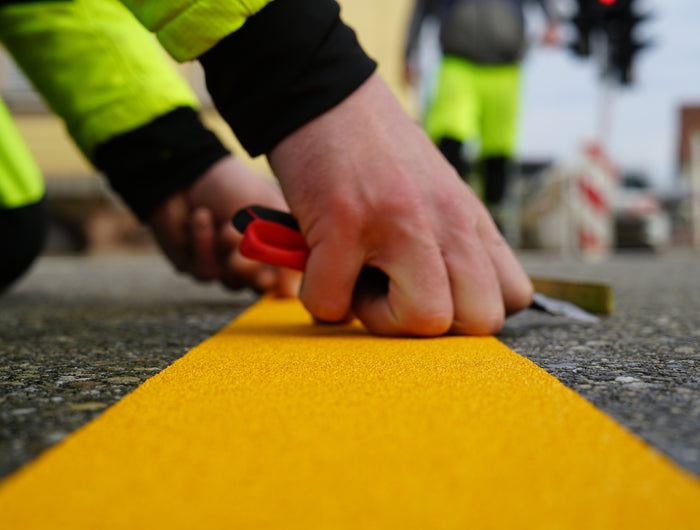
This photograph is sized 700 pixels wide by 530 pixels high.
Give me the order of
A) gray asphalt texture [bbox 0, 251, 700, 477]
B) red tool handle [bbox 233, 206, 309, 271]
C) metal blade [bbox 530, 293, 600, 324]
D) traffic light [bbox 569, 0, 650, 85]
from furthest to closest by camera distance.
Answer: traffic light [bbox 569, 0, 650, 85], metal blade [bbox 530, 293, 600, 324], red tool handle [bbox 233, 206, 309, 271], gray asphalt texture [bbox 0, 251, 700, 477]

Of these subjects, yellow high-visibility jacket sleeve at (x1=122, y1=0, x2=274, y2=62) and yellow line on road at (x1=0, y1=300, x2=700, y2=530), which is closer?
yellow line on road at (x1=0, y1=300, x2=700, y2=530)

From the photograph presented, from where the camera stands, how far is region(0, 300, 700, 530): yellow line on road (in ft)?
1.52

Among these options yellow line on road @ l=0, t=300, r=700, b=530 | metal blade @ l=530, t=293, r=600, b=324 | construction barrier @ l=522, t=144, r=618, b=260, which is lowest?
construction barrier @ l=522, t=144, r=618, b=260

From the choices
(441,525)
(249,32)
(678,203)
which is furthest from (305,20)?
(678,203)

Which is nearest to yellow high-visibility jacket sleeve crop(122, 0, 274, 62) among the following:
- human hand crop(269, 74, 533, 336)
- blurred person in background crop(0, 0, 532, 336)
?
blurred person in background crop(0, 0, 532, 336)

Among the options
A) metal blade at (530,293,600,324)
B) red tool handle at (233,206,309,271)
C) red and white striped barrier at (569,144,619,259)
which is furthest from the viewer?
red and white striped barrier at (569,144,619,259)

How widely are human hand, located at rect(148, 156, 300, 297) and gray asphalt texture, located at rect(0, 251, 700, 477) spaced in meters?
0.12

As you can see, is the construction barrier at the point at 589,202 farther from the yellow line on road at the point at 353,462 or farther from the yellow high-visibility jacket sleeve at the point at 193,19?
the yellow line on road at the point at 353,462

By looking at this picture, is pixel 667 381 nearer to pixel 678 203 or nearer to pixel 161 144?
pixel 161 144

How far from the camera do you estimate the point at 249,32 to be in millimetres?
1072

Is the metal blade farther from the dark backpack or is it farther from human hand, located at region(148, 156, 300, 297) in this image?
the dark backpack

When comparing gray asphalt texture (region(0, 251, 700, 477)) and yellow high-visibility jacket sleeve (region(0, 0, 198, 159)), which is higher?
yellow high-visibility jacket sleeve (region(0, 0, 198, 159))

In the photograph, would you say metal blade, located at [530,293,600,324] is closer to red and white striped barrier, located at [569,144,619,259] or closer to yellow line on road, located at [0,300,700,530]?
yellow line on road, located at [0,300,700,530]

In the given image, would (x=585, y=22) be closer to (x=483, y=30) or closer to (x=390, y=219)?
(x=483, y=30)
